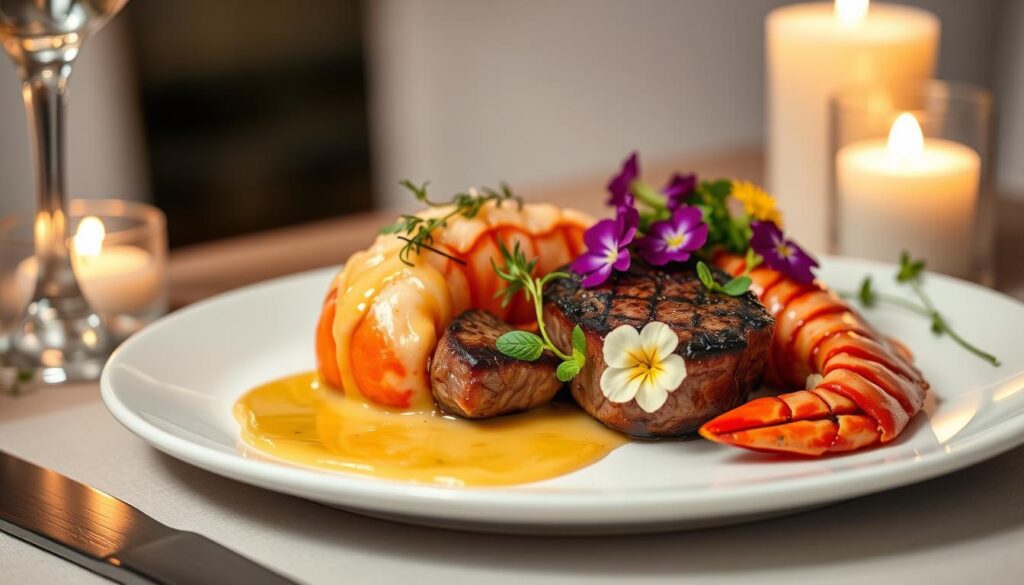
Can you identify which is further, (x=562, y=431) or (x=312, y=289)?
(x=312, y=289)

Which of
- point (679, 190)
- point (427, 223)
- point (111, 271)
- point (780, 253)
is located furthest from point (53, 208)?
point (780, 253)

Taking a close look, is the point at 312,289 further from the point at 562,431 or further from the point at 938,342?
the point at 938,342

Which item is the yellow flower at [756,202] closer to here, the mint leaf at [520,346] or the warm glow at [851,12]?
the mint leaf at [520,346]

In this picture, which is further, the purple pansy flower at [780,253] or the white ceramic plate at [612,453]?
the purple pansy flower at [780,253]

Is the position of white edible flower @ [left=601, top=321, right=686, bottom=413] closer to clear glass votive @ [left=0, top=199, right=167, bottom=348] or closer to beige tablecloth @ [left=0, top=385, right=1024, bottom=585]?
beige tablecloth @ [left=0, top=385, right=1024, bottom=585]

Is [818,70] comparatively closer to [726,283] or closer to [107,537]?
[726,283]

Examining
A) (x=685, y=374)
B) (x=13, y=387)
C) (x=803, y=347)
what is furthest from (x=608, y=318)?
(x=13, y=387)

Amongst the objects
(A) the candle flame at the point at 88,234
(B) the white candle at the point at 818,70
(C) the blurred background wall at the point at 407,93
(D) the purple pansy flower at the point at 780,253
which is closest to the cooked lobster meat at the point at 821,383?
(D) the purple pansy flower at the point at 780,253

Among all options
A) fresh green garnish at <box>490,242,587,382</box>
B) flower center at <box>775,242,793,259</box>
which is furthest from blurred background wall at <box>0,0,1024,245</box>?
flower center at <box>775,242,793,259</box>
